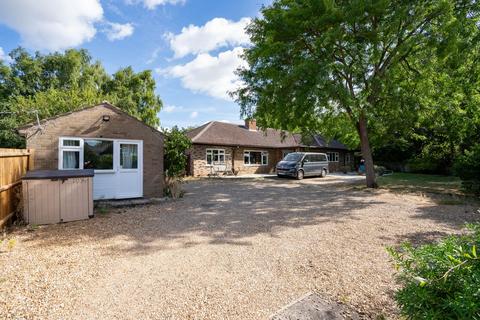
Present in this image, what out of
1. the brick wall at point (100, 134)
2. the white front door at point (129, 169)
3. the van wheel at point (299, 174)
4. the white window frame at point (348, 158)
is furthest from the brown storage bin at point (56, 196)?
the white window frame at point (348, 158)

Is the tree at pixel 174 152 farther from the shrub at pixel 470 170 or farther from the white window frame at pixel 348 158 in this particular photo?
the white window frame at pixel 348 158

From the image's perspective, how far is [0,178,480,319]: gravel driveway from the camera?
321cm

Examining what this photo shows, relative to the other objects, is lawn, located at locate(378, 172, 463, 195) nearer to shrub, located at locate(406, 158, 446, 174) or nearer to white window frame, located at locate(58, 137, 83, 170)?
shrub, located at locate(406, 158, 446, 174)

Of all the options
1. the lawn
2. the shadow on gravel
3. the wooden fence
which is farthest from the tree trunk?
the wooden fence

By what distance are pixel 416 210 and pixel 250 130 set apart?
2005 cm

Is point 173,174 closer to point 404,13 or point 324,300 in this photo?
point 324,300

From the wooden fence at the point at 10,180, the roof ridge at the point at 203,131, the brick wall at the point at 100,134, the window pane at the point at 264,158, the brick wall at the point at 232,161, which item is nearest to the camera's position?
the wooden fence at the point at 10,180

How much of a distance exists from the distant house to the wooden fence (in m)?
13.4

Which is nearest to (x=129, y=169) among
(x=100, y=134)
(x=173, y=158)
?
(x=100, y=134)

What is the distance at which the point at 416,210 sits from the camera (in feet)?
27.0

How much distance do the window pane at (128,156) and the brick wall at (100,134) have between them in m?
0.32

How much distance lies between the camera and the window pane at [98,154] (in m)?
8.88

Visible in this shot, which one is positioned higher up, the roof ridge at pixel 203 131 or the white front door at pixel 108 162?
the roof ridge at pixel 203 131

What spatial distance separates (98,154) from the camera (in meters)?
9.05
